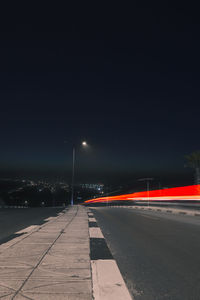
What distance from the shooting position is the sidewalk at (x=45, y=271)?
3.39m

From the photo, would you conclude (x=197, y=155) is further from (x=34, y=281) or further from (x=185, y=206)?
(x=34, y=281)

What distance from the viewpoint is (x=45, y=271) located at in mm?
4348

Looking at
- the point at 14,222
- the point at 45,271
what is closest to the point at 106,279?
the point at 45,271

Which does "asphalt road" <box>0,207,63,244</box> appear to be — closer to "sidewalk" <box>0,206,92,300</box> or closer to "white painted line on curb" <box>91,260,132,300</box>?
"sidewalk" <box>0,206,92,300</box>

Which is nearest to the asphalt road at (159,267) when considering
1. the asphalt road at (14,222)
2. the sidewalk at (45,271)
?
the sidewalk at (45,271)

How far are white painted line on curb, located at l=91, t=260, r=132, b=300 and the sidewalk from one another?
0.35 ft

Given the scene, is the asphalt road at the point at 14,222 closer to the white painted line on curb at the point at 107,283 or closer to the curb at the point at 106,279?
the curb at the point at 106,279

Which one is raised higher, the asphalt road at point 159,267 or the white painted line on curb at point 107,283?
the white painted line on curb at point 107,283

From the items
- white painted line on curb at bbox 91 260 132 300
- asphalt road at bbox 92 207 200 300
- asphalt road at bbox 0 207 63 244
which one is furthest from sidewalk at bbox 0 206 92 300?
asphalt road at bbox 0 207 63 244

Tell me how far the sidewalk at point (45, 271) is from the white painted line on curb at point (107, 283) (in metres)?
0.11

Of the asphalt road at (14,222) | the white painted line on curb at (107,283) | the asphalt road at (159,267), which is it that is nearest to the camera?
the white painted line on curb at (107,283)

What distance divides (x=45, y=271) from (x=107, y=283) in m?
1.14

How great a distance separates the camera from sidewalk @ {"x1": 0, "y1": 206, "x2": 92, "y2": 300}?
3393 mm

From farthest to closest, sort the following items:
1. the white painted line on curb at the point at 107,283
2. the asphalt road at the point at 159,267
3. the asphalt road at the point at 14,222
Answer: the asphalt road at the point at 14,222 < the asphalt road at the point at 159,267 < the white painted line on curb at the point at 107,283
